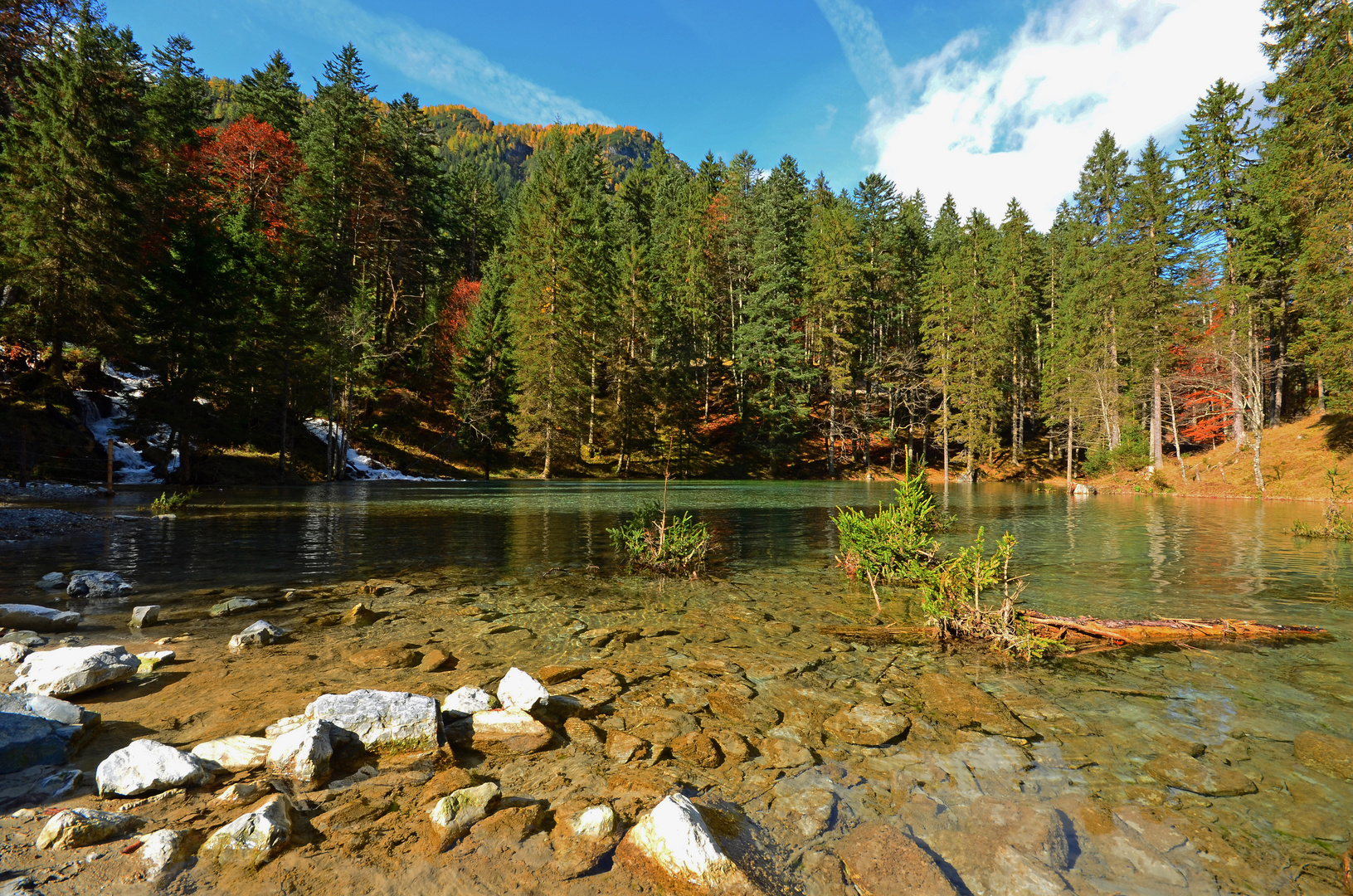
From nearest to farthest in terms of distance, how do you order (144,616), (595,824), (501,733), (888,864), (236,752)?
(888,864) → (595,824) → (236,752) → (501,733) → (144,616)

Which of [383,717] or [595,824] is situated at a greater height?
[383,717]

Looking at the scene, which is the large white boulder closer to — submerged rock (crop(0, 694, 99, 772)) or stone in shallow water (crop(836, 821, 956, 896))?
submerged rock (crop(0, 694, 99, 772))

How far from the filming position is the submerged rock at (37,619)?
6.82m

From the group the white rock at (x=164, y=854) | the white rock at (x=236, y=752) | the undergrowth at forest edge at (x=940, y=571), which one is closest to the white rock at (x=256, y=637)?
the white rock at (x=236, y=752)

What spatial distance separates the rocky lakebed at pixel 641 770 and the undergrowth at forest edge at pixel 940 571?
1.23ft

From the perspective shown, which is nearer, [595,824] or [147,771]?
[595,824]

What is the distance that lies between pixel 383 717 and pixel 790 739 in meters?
3.03

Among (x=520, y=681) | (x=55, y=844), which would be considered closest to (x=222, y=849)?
(x=55, y=844)

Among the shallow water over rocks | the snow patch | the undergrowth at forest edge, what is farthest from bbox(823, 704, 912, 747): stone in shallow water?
the snow patch

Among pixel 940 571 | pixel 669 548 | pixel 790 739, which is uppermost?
pixel 940 571

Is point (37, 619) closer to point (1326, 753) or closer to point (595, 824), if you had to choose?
point (595, 824)

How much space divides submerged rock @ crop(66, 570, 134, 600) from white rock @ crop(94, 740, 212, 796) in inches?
284

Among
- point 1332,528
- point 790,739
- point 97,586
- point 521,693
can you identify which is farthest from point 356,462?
point 1332,528

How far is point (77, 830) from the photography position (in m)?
2.81
